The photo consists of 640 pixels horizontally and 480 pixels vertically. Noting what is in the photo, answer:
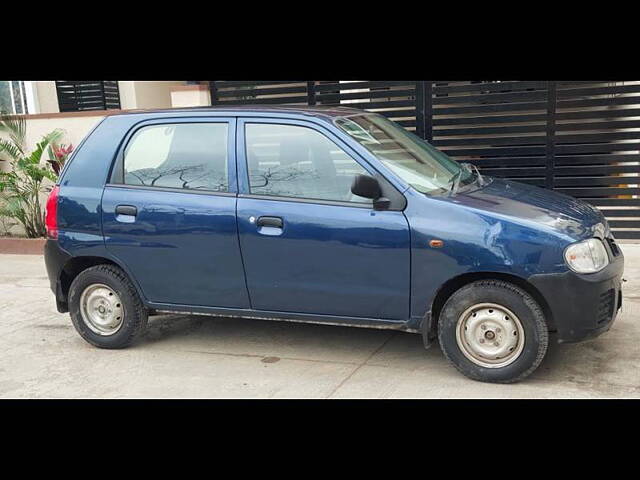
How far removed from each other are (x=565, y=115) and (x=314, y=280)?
14.9 feet

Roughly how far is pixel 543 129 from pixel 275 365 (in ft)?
15.3

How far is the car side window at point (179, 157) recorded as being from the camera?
16.4 ft

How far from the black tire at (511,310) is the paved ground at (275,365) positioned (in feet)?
0.31

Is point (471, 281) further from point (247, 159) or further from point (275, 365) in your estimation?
point (247, 159)

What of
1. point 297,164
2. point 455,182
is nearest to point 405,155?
point 455,182

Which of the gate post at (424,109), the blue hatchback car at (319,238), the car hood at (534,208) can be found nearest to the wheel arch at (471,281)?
the blue hatchback car at (319,238)

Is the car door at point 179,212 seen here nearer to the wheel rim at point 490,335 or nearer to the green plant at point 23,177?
the wheel rim at point 490,335

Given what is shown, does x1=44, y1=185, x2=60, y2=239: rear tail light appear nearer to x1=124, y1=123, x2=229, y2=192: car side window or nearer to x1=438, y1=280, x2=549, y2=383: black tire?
x1=124, y1=123, x2=229, y2=192: car side window

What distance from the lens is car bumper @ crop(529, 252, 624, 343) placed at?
13.8 feet

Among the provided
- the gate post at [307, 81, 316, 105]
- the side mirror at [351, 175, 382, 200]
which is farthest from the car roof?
the gate post at [307, 81, 316, 105]

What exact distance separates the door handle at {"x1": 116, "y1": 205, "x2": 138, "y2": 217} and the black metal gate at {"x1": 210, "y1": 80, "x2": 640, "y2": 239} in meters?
4.30

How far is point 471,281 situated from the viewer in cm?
445

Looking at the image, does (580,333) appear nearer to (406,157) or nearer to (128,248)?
(406,157)

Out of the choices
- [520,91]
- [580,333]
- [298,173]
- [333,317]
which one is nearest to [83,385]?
[333,317]
